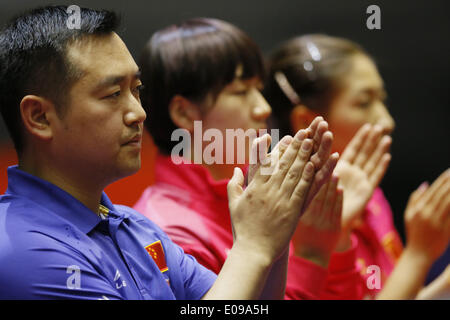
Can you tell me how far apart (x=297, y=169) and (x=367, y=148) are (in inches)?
25.9

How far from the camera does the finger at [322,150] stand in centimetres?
99

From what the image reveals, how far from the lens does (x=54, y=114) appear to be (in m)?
0.95

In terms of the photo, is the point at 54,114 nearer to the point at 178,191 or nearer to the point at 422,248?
the point at 178,191

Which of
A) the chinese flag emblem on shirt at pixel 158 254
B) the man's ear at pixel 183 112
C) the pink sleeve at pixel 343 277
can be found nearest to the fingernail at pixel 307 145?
the chinese flag emblem on shirt at pixel 158 254

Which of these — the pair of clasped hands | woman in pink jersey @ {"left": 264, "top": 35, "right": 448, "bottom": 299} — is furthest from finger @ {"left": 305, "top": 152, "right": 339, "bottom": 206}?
woman in pink jersey @ {"left": 264, "top": 35, "right": 448, "bottom": 299}

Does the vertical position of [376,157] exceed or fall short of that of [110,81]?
it falls short

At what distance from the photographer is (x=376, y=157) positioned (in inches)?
62.3

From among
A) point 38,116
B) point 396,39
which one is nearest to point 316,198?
point 38,116

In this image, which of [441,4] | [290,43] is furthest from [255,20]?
[441,4]

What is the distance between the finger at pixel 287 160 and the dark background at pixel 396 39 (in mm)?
350

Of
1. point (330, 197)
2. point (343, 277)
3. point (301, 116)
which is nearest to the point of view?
point (330, 197)

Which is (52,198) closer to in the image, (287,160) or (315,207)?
(287,160)

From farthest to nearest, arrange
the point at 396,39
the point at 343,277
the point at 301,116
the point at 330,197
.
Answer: the point at 396,39, the point at 301,116, the point at 343,277, the point at 330,197

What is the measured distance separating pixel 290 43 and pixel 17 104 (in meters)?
0.97
